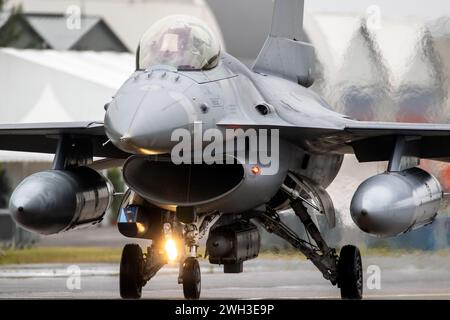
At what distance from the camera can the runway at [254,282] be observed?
1401cm

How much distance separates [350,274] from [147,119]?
3.21 meters

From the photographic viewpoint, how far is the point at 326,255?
510 inches

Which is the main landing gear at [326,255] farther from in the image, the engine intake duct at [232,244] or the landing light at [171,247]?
the landing light at [171,247]

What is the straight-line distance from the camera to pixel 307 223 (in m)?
13.1

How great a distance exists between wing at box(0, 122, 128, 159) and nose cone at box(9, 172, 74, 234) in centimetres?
58

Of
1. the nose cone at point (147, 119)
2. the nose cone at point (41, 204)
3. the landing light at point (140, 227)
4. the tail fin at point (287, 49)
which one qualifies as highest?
the tail fin at point (287, 49)

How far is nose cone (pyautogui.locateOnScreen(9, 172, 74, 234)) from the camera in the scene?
1191cm

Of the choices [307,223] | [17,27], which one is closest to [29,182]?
[307,223]

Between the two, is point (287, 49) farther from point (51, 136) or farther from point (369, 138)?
point (51, 136)

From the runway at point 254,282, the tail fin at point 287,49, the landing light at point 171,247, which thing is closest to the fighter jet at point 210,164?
the landing light at point 171,247

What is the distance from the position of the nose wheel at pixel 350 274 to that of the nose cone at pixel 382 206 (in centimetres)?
122

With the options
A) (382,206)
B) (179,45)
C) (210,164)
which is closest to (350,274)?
(382,206)

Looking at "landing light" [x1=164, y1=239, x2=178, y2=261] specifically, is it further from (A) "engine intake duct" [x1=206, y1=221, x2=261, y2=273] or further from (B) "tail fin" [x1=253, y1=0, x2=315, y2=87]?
(B) "tail fin" [x1=253, y1=0, x2=315, y2=87]

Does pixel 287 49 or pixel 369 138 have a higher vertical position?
pixel 287 49
